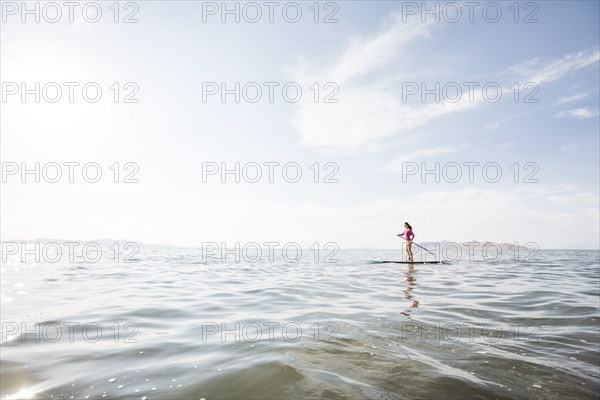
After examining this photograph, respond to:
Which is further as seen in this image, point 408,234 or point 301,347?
point 408,234

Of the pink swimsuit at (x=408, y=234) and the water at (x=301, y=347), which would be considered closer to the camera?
the water at (x=301, y=347)

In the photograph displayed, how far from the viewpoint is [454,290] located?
9945 millimetres

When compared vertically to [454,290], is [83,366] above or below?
above

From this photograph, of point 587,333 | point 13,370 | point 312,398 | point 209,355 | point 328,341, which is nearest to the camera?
point 312,398

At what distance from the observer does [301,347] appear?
4426mm

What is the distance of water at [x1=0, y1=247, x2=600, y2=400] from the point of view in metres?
3.26

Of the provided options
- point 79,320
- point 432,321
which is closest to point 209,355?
point 79,320

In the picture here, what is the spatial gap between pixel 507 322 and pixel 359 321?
2.89m

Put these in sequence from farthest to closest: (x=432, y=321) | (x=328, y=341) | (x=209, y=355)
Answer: (x=432, y=321) → (x=328, y=341) → (x=209, y=355)

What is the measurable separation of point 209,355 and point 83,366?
1486 millimetres

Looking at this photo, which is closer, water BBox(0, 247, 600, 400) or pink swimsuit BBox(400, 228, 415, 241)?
water BBox(0, 247, 600, 400)

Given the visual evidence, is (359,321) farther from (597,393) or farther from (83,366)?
(83,366)

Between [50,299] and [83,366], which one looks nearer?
[83,366]

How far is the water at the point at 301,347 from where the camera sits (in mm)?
3256
